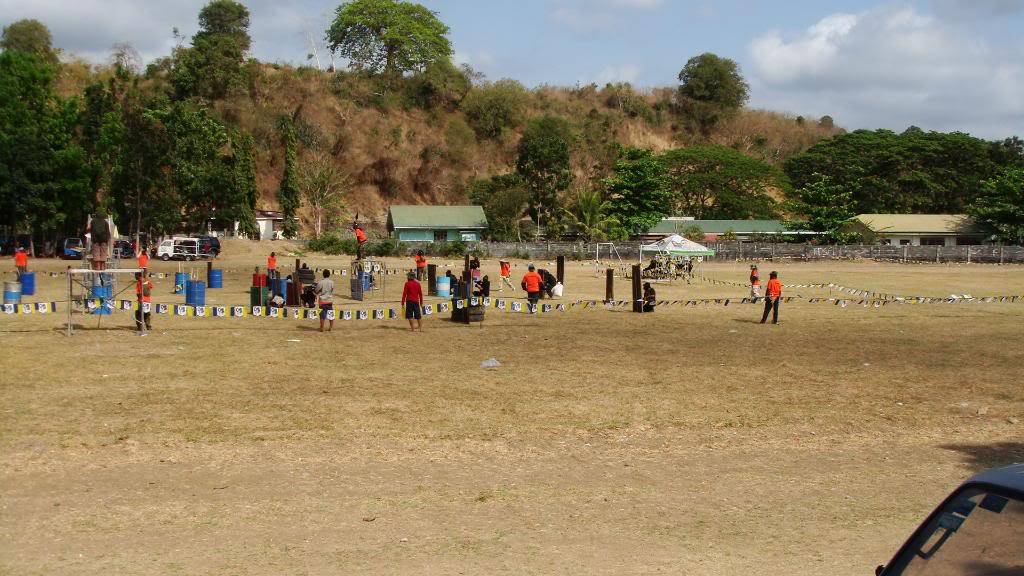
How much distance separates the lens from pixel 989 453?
11234 millimetres

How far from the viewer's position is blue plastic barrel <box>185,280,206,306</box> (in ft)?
89.7

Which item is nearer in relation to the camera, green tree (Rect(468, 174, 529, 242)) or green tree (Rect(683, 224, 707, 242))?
green tree (Rect(683, 224, 707, 242))

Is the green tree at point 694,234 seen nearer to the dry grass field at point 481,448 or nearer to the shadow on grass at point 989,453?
the dry grass field at point 481,448

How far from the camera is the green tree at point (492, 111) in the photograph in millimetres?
101125

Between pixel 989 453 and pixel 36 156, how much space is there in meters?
59.2

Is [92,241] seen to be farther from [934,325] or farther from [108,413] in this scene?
[934,325]

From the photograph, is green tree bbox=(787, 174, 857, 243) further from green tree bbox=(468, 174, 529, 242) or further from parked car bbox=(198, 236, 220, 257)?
parked car bbox=(198, 236, 220, 257)

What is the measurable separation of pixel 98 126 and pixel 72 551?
6134 cm

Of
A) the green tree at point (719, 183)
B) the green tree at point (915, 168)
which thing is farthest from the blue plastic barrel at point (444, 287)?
the green tree at point (915, 168)

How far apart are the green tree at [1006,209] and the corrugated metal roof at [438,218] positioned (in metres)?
41.9

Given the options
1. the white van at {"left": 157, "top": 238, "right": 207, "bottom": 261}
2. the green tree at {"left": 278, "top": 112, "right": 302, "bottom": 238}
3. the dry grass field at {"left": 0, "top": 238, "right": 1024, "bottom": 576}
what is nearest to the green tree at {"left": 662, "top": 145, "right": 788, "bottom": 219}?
the green tree at {"left": 278, "top": 112, "right": 302, "bottom": 238}

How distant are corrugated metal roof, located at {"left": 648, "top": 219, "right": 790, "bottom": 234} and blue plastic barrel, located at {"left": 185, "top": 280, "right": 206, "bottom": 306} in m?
53.7

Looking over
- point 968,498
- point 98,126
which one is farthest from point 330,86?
point 968,498

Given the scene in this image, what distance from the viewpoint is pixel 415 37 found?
102125 millimetres
